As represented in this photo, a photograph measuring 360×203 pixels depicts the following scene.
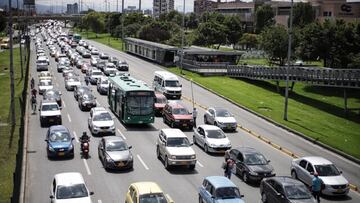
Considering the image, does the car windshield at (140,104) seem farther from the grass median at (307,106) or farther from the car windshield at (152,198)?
the car windshield at (152,198)

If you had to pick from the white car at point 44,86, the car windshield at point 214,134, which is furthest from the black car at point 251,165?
the white car at point 44,86

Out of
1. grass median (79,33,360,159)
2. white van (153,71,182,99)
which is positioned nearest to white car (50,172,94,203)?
grass median (79,33,360,159)

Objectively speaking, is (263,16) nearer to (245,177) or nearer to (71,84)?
(71,84)

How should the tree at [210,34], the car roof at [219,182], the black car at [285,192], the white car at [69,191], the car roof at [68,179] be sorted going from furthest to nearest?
the tree at [210,34]
the black car at [285,192]
the car roof at [68,179]
the car roof at [219,182]
the white car at [69,191]

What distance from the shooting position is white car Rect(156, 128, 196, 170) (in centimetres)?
2756

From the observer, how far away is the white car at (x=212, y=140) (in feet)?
103

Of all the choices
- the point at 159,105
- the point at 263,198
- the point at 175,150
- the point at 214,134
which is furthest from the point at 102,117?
the point at 263,198

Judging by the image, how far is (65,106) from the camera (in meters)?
46.5

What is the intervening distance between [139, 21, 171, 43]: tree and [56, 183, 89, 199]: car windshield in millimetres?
107185

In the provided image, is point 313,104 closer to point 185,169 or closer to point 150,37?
point 185,169

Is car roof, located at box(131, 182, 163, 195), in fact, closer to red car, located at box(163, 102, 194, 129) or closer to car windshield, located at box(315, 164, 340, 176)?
car windshield, located at box(315, 164, 340, 176)

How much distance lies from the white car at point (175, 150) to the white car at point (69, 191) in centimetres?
726

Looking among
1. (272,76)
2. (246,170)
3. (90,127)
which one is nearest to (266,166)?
Result: (246,170)

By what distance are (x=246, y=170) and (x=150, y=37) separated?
10317cm
